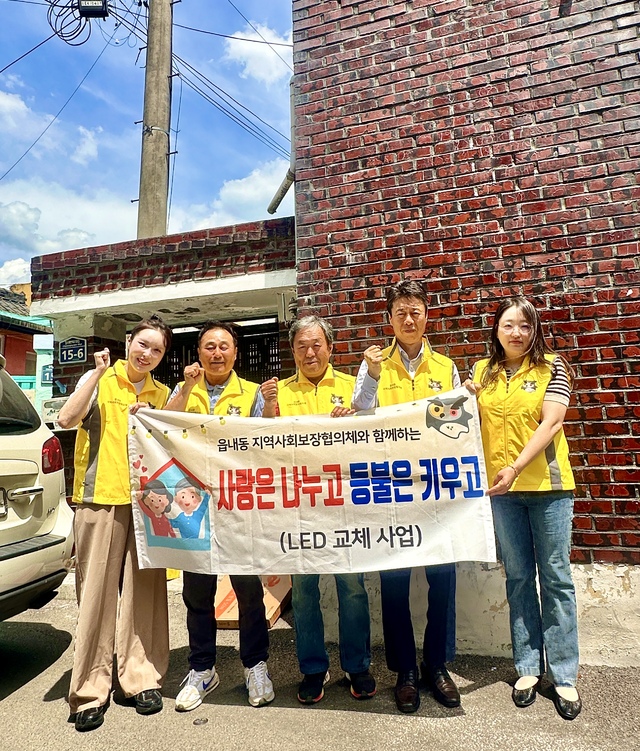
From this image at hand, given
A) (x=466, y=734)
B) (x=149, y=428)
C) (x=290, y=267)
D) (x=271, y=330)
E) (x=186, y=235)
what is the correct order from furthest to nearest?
(x=271, y=330) → (x=186, y=235) → (x=290, y=267) → (x=149, y=428) → (x=466, y=734)

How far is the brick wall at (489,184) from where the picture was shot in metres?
3.33

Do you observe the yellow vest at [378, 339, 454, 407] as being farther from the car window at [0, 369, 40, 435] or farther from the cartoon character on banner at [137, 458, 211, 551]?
the car window at [0, 369, 40, 435]

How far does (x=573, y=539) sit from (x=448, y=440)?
1.24 meters

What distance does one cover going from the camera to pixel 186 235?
5121mm

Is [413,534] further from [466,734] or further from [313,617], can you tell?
[466,734]

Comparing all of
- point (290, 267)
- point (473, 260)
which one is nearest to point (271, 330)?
point (290, 267)

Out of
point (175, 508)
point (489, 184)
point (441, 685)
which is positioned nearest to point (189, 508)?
point (175, 508)

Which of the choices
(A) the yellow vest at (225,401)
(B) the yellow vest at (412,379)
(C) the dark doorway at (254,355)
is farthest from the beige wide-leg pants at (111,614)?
(C) the dark doorway at (254,355)

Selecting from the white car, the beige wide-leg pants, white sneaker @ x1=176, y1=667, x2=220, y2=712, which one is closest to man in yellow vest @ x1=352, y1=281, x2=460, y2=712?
white sneaker @ x1=176, y1=667, x2=220, y2=712

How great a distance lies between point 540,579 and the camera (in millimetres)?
2727

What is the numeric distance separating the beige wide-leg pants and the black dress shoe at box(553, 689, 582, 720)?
2001mm

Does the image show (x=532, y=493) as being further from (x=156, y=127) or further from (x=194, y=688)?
(x=156, y=127)

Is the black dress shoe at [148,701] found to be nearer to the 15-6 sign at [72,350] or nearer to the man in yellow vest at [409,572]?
the man in yellow vest at [409,572]

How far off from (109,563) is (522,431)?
223 cm
